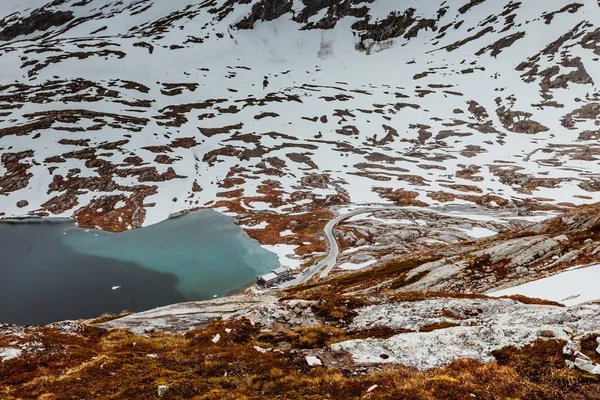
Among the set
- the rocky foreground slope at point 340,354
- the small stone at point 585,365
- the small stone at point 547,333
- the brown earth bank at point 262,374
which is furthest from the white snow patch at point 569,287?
the small stone at point 585,365

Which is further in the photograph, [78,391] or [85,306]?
[85,306]

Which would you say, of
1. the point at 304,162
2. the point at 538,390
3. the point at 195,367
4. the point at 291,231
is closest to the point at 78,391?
the point at 195,367

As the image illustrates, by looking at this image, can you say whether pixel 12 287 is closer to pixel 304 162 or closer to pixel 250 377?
pixel 250 377

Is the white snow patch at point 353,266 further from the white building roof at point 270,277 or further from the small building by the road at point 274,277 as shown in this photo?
the white building roof at point 270,277

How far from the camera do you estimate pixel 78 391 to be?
13234 millimetres

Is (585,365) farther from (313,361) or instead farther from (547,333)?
(313,361)

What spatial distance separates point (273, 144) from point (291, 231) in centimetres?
8828

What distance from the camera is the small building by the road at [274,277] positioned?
80062 mm

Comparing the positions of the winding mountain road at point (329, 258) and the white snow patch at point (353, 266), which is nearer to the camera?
the winding mountain road at point (329, 258)

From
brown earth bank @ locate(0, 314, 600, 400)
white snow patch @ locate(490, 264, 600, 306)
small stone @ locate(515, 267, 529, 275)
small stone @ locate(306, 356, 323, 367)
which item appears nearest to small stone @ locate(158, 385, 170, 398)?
brown earth bank @ locate(0, 314, 600, 400)

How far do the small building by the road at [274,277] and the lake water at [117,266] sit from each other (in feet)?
22.9

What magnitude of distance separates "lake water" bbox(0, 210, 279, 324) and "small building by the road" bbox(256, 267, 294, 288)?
6.97 m

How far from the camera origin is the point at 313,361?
51.5ft

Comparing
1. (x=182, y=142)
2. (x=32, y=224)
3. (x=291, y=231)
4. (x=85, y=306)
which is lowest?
(x=291, y=231)
